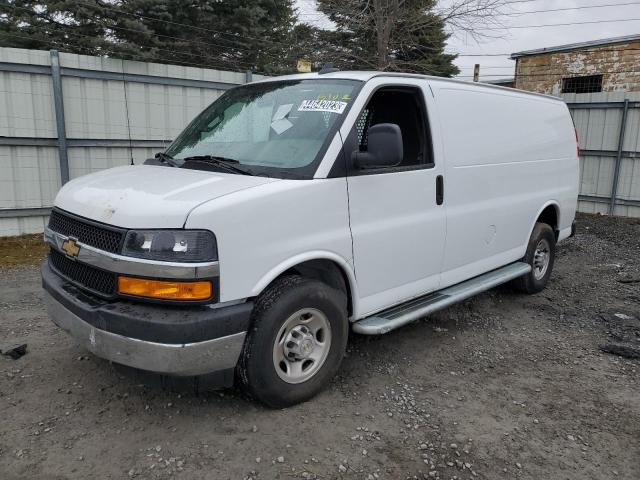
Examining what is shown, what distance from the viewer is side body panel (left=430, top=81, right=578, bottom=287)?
452cm

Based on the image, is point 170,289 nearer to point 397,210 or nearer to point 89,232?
point 89,232

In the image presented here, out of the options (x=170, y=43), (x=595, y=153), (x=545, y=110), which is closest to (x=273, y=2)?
(x=170, y=43)

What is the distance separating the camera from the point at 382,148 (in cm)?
354

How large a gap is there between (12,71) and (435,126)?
6322 millimetres

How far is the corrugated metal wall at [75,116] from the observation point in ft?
24.9

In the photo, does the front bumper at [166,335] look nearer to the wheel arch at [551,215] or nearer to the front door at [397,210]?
Result: the front door at [397,210]

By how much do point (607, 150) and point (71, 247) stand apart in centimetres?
1117

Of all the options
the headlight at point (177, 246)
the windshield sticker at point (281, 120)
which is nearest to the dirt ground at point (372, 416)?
the headlight at point (177, 246)

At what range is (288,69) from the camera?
61.5 feet

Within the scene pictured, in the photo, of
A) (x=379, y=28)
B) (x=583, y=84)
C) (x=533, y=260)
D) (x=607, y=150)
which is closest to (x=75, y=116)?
(x=533, y=260)

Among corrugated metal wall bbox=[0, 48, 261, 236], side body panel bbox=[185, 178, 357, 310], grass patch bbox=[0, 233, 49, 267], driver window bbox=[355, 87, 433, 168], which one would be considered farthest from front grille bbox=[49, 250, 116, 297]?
corrugated metal wall bbox=[0, 48, 261, 236]

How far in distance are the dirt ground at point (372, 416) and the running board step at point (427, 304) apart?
441 millimetres

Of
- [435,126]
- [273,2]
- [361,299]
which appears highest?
[273,2]

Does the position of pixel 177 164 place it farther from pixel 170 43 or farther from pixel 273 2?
pixel 273 2
